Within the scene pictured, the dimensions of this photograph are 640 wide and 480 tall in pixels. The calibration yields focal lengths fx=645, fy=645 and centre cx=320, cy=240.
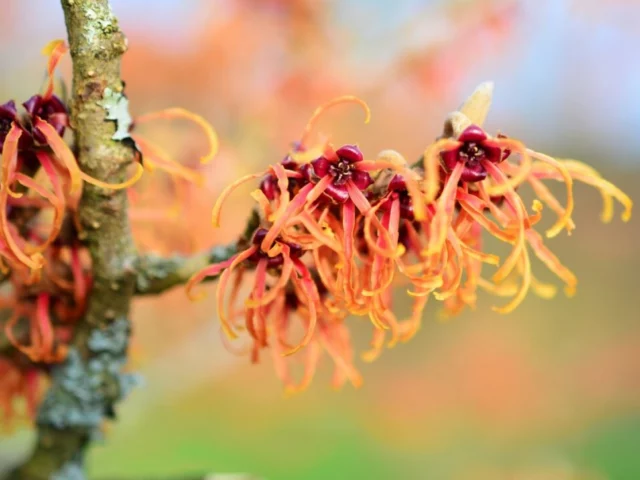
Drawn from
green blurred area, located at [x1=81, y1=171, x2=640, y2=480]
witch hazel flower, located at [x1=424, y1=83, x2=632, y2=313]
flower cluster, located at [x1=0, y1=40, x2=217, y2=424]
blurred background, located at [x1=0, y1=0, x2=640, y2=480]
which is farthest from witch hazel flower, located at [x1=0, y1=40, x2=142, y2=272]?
green blurred area, located at [x1=81, y1=171, x2=640, y2=480]

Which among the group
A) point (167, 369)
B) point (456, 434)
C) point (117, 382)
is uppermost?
point (167, 369)

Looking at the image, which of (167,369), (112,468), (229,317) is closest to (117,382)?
(229,317)

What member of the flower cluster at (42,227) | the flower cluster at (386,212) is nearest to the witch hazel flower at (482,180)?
the flower cluster at (386,212)

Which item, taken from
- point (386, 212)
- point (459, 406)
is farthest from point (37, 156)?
point (459, 406)

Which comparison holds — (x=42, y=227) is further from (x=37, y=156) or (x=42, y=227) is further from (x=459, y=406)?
(x=459, y=406)

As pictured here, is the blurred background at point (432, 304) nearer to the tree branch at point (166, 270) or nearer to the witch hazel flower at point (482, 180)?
the tree branch at point (166, 270)

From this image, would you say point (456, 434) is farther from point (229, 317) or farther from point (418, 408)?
point (229, 317)

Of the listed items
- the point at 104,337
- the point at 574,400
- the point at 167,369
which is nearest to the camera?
the point at 104,337
